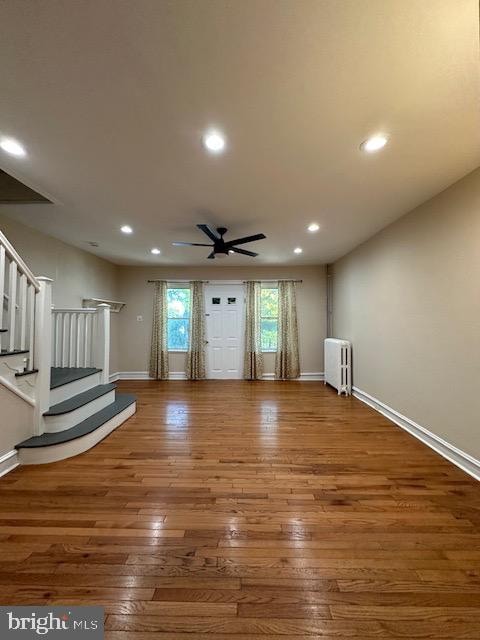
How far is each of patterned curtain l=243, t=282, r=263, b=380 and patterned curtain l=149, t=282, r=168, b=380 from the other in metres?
1.88

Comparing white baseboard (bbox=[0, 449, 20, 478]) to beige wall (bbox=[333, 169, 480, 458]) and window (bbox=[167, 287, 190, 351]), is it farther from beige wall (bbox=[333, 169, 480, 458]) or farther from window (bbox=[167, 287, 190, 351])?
beige wall (bbox=[333, 169, 480, 458])

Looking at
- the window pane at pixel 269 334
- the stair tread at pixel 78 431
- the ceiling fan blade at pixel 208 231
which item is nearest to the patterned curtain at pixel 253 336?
the window pane at pixel 269 334

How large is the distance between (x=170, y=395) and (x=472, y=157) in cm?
482

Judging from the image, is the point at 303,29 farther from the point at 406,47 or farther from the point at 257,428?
the point at 257,428

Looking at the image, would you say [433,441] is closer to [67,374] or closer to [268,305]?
[268,305]

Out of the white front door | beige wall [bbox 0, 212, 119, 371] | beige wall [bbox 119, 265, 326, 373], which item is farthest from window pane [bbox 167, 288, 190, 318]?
beige wall [bbox 0, 212, 119, 371]

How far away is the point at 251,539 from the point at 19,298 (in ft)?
9.29

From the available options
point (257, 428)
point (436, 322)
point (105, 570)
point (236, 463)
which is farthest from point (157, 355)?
point (436, 322)

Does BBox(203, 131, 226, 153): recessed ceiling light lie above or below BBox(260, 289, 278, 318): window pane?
above

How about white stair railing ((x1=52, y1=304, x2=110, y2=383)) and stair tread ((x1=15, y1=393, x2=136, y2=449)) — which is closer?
stair tread ((x1=15, y1=393, x2=136, y2=449))

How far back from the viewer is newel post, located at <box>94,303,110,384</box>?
3.54 metres

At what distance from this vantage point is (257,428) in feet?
10.3

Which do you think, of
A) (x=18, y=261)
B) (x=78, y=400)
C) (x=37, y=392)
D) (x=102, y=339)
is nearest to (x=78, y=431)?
(x=78, y=400)

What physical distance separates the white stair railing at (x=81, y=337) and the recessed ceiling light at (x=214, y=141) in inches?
101
